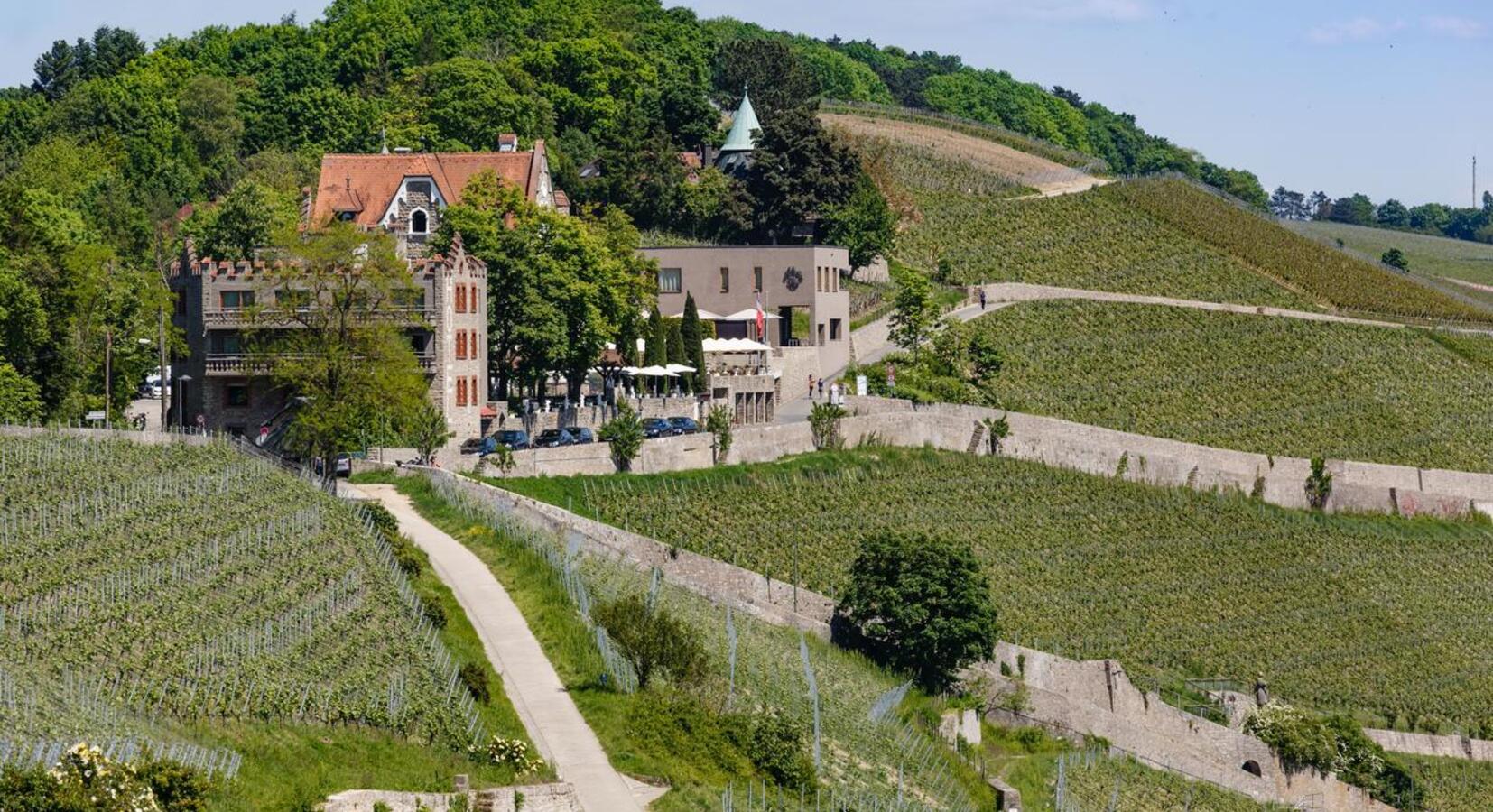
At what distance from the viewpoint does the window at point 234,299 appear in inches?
3524

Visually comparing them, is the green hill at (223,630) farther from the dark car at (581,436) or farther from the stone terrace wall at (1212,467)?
the stone terrace wall at (1212,467)

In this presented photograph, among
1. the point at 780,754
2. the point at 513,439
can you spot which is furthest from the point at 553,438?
the point at 780,754

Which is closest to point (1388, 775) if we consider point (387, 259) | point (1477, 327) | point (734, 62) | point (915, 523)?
point (915, 523)

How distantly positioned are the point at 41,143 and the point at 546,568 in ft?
281

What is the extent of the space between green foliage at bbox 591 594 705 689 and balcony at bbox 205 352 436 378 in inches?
1020

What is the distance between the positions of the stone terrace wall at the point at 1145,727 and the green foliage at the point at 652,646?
17.9 m

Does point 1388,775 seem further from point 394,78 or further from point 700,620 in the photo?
point 394,78

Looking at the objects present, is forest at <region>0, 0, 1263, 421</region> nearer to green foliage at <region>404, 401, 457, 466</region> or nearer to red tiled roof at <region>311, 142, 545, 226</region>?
red tiled roof at <region>311, 142, 545, 226</region>

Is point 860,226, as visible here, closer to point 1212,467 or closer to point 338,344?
point 1212,467

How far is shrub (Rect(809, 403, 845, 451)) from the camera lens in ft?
325

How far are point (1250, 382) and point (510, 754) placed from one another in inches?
3186

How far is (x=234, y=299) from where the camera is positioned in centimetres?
8988

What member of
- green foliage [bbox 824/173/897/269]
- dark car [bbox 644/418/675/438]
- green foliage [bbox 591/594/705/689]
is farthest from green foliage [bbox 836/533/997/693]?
green foliage [bbox 824/173/897/269]

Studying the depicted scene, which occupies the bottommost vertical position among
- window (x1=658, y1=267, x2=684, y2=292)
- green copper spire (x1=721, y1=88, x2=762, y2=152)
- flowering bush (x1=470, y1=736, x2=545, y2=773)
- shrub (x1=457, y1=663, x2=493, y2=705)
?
flowering bush (x1=470, y1=736, x2=545, y2=773)
